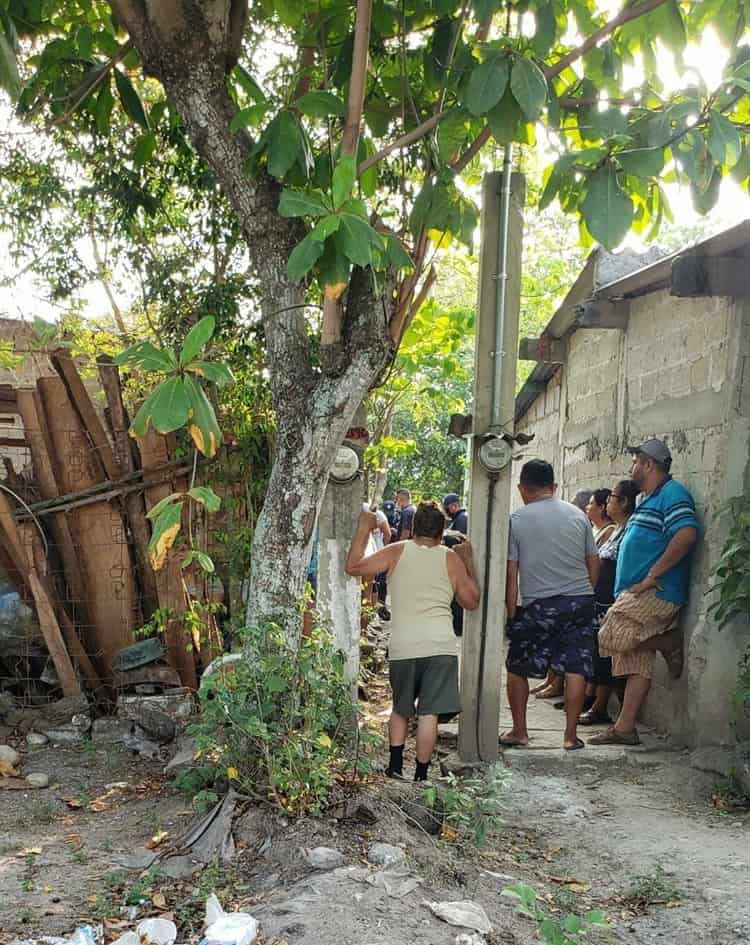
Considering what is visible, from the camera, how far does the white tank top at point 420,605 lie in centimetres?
537

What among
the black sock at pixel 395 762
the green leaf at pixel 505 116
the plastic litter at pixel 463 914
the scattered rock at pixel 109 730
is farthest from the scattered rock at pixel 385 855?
the green leaf at pixel 505 116

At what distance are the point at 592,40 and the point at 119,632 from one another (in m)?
4.82

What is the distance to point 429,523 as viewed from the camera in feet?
17.7

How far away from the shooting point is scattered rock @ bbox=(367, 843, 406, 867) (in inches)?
157

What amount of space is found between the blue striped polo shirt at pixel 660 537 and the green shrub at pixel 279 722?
247cm

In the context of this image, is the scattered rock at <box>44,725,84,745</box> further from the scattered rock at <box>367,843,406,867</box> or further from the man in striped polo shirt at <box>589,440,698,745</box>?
the man in striped polo shirt at <box>589,440,698,745</box>

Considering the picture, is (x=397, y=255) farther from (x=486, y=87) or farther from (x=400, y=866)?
(x=400, y=866)

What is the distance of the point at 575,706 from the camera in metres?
6.12

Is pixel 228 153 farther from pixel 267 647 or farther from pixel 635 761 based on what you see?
pixel 635 761

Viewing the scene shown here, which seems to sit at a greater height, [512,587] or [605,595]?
[512,587]

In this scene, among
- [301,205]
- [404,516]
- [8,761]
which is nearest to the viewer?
Result: [301,205]

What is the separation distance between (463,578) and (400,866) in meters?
1.91

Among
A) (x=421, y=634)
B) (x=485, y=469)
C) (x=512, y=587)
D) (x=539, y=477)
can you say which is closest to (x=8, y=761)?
(x=421, y=634)

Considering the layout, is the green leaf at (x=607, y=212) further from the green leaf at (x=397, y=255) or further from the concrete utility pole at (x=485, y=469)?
the concrete utility pole at (x=485, y=469)
